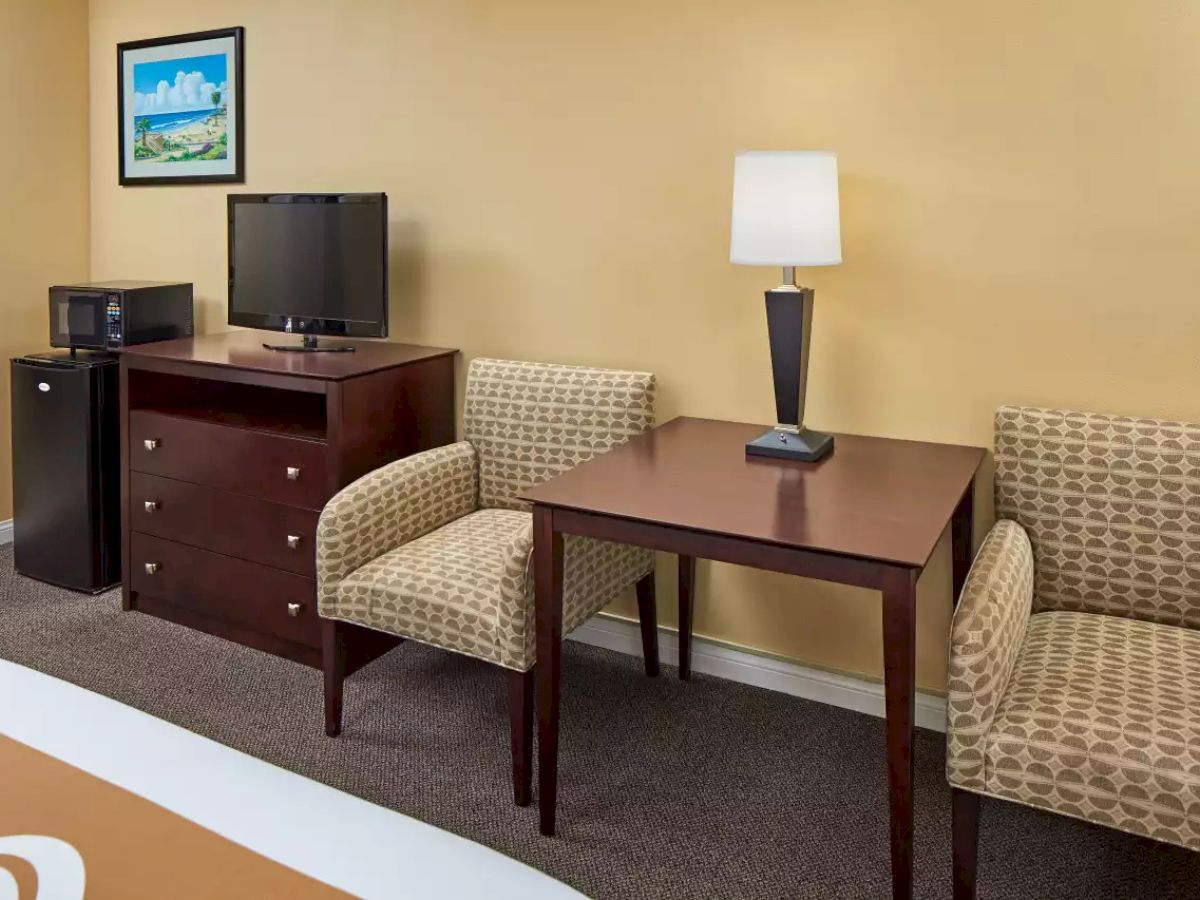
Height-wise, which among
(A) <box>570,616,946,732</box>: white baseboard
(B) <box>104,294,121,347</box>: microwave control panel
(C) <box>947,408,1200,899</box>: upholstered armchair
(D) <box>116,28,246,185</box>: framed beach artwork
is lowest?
(A) <box>570,616,946,732</box>: white baseboard

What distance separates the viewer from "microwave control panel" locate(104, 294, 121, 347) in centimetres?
315

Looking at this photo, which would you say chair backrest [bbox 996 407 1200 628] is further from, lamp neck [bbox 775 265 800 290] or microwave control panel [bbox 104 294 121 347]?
microwave control panel [bbox 104 294 121 347]

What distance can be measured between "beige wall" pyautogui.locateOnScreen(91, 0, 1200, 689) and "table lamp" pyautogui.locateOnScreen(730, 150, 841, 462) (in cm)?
31

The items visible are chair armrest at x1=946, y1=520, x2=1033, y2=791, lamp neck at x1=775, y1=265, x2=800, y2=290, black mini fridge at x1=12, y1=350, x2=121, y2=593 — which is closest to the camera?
chair armrest at x1=946, y1=520, x2=1033, y2=791

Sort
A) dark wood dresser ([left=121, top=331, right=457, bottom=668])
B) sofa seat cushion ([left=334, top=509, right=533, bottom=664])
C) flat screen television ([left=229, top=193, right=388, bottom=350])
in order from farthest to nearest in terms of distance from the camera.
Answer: flat screen television ([left=229, top=193, right=388, bottom=350])
dark wood dresser ([left=121, top=331, right=457, bottom=668])
sofa seat cushion ([left=334, top=509, right=533, bottom=664])

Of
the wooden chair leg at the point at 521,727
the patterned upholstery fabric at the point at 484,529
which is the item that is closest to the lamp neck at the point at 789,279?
the patterned upholstery fabric at the point at 484,529

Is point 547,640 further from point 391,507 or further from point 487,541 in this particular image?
point 391,507

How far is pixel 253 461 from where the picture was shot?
8.86 ft

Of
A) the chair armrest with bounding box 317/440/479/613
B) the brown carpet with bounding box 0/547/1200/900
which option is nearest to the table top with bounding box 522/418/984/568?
the chair armrest with bounding box 317/440/479/613

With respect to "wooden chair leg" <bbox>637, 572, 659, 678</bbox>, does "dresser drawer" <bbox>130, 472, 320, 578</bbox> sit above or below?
above

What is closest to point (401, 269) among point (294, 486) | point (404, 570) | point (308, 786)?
point (294, 486)

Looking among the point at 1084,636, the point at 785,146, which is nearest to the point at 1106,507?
the point at 1084,636

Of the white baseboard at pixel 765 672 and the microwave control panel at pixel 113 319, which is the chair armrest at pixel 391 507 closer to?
the white baseboard at pixel 765 672

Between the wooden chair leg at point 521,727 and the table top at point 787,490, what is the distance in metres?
0.43
